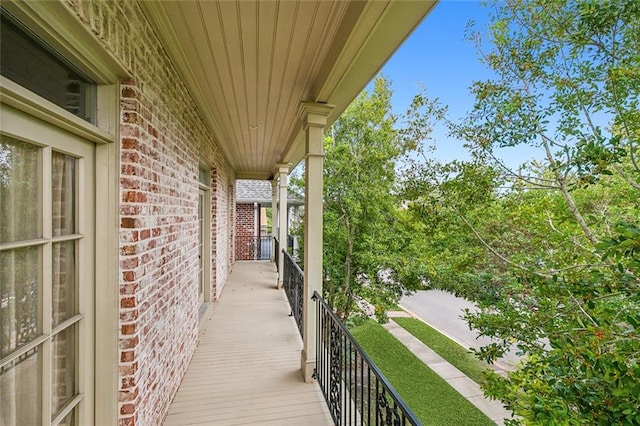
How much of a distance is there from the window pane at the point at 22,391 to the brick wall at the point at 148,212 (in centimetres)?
44

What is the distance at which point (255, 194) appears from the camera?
12.1 m

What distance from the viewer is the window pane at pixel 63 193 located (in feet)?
4.11

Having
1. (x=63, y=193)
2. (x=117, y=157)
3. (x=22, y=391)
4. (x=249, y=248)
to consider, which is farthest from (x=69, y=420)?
(x=249, y=248)

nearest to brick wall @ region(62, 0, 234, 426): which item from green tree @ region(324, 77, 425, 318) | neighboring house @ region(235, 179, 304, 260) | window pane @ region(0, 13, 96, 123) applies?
Result: window pane @ region(0, 13, 96, 123)

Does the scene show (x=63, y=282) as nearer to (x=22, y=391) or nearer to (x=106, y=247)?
(x=106, y=247)

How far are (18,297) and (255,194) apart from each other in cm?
1121

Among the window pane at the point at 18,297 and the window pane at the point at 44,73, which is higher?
the window pane at the point at 44,73

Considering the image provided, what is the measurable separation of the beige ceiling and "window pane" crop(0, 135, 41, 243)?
1.11m

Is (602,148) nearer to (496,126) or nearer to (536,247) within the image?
(496,126)

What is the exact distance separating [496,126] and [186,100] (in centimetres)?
331

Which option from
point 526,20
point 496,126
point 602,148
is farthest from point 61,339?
point 526,20

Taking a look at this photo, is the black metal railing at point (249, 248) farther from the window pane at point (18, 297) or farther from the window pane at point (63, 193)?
the window pane at point (18, 297)

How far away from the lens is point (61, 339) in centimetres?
130

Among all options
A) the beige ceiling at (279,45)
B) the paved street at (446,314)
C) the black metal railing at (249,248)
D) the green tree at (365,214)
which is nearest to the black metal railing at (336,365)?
the beige ceiling at (279,45)
